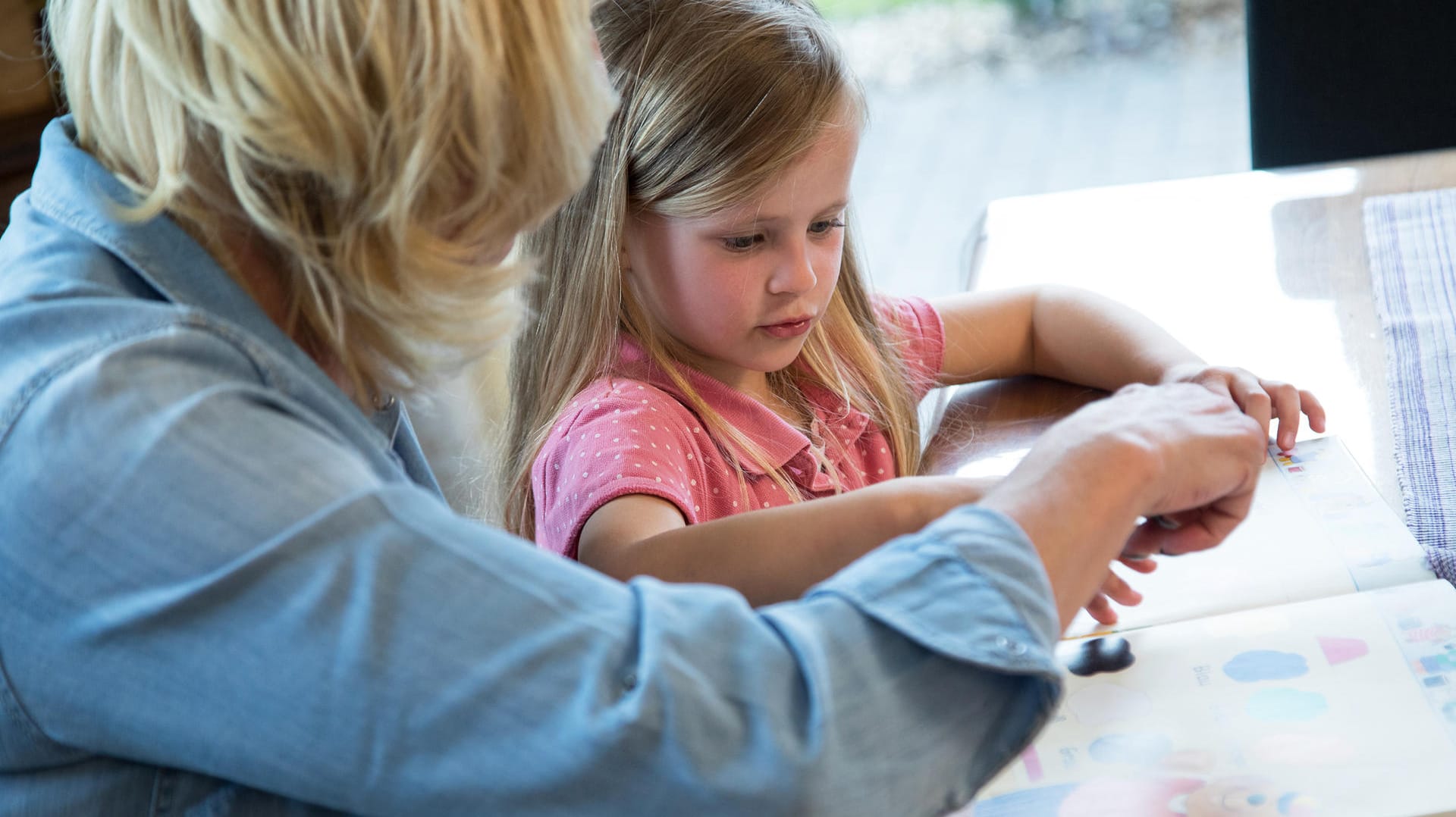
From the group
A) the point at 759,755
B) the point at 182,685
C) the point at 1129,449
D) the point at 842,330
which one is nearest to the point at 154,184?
the point at 182,685

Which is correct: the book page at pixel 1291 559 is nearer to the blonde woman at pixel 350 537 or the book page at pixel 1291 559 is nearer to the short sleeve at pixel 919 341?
the blonde woman at pixel 350 537

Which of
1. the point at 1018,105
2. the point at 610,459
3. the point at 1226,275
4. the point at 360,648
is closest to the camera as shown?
the point at 360,648

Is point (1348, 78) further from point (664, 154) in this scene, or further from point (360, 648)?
point (360, 648)

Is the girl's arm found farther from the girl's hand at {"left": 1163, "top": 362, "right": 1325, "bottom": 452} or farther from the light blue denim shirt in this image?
the light blue denim shirt

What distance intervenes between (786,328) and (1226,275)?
50cm

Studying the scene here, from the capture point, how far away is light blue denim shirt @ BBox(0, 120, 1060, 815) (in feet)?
1.59

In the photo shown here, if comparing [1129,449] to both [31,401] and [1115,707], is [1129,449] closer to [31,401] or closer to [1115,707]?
[1115,707]

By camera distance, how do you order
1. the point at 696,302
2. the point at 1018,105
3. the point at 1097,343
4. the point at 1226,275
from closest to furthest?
the point at 696,302
the point at 1097,343
the point at 1226,275
the point at 1018,105

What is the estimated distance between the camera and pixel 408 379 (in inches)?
28.4

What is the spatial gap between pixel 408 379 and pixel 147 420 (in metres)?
0.23

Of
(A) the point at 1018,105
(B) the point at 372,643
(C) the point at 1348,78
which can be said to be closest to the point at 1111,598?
(B) the point at 372,643

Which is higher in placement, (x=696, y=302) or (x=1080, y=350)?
(x=696, y=302)

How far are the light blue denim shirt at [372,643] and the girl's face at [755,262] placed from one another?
0.53 metres

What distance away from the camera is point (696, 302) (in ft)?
A: 3.56
